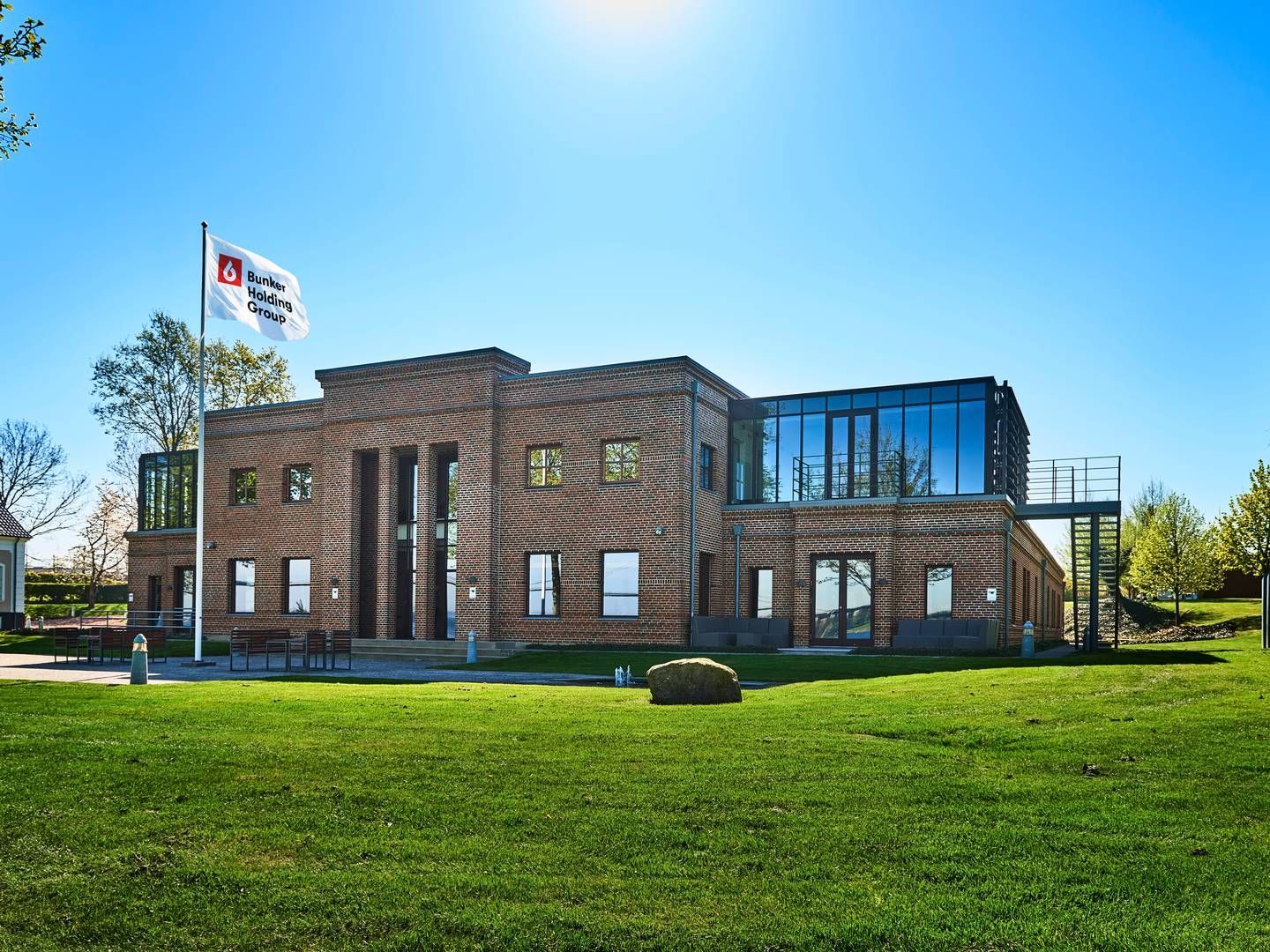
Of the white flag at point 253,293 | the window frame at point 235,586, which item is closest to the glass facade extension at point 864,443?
the white flag at point 253,293

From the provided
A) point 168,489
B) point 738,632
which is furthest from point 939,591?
point 168,489

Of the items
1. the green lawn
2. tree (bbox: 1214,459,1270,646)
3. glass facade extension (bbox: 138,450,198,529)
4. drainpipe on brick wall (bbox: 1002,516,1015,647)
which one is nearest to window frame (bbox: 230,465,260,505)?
glass facade extension (bbox: 138,450,198,529)

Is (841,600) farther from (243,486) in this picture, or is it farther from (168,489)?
(168,489)

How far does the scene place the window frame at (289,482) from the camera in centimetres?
3309

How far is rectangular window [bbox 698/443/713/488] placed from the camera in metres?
28.2

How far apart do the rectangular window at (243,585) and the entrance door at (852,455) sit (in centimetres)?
1897

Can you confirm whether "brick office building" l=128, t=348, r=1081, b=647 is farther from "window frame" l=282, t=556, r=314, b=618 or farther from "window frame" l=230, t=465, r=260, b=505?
"window frame" l=230, t=465, r=260, b=505

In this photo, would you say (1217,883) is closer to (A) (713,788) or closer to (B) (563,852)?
(A) (713,788)

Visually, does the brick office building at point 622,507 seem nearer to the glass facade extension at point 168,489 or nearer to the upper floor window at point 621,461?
the upper floor window at point 621,461

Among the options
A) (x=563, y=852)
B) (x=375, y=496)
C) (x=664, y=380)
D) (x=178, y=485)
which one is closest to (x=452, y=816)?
(x=563, y=852)

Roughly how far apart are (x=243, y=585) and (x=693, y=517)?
53.0 feet

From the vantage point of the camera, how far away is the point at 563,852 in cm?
656

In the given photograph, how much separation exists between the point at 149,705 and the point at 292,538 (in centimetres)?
2113

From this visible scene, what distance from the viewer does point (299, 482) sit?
33656mm
